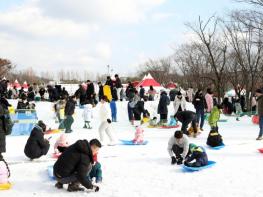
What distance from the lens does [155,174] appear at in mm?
8539

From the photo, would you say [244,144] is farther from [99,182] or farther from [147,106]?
[147,106]

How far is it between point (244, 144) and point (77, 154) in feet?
22.9

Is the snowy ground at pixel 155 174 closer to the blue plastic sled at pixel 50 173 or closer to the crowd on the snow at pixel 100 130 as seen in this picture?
the blue plastic sled at pixel 50 173

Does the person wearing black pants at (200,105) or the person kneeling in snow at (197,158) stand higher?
the person wearing black pants at (200,105)

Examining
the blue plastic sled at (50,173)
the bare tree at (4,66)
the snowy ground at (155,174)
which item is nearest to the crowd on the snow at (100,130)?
the snowy ground at (155,174)

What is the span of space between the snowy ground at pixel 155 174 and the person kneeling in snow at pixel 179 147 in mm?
263

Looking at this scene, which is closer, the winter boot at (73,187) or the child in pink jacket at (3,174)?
the winter boot at (73,187)

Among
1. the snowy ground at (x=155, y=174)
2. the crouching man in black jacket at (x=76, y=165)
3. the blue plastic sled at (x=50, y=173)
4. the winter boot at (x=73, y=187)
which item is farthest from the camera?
the blue plastic sled at (x=50, y=173)

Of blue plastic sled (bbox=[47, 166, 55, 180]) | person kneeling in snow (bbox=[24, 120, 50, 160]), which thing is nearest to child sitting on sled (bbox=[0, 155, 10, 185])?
blue plastic sled (bbox=[47, 166, 55, 180])

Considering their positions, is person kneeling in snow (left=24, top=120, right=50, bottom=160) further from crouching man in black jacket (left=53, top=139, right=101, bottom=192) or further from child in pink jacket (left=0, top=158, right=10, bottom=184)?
crouching man in black jacket (left=53, top=139, right=101, bottom=192)

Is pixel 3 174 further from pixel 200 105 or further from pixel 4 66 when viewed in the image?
pixel 4 66

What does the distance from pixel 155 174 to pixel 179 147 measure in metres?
1.30

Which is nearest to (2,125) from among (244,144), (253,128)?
(244,144)

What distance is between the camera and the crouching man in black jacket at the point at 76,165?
6906 mm
